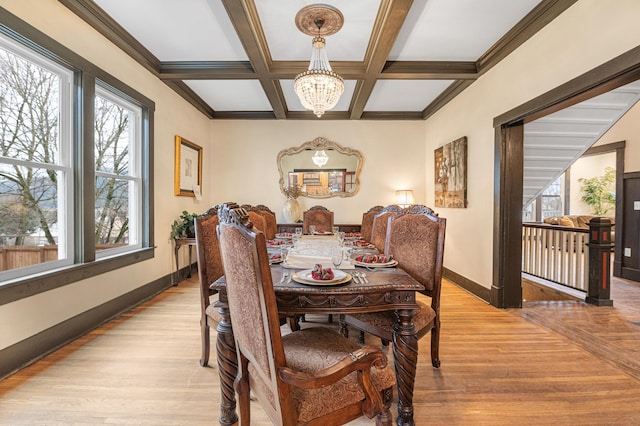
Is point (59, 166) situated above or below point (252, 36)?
below

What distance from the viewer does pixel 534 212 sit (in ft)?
29.3

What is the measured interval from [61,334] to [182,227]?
197 cm

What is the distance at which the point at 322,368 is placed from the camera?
1.08m

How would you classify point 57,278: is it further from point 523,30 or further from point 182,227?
point 523,30

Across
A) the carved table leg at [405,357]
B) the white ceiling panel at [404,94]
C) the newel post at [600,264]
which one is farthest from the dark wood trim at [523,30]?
the carved table leg at [405,357]

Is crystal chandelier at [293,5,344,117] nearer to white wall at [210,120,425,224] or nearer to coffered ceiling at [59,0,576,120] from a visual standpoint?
coffered ceiling at [59,0,576,120]

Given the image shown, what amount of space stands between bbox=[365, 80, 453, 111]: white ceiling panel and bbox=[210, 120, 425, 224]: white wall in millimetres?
442

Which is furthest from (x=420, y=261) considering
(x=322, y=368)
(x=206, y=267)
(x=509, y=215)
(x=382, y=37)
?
(x=382, y=37)

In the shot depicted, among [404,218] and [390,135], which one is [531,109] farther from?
[390,135]

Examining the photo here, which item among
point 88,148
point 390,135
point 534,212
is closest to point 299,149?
point 390,135

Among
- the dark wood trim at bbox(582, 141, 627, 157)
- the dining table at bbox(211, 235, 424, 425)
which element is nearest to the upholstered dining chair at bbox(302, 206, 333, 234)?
the dining table at bbox(211, 235, 424, 425)

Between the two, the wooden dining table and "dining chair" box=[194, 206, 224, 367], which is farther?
"dining chair" box=[194, 206, 224, 367]

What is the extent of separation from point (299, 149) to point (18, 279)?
13.4ft

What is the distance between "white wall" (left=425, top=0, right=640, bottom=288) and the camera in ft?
6.51
